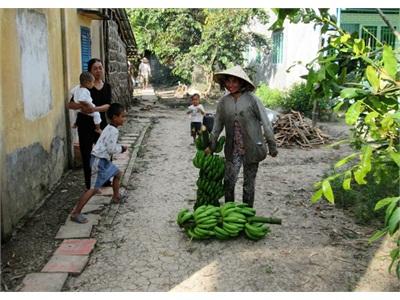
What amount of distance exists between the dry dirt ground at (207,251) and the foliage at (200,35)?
38.2ft

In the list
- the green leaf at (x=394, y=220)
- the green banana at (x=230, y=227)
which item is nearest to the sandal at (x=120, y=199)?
the green banana at (x=230, y=227)

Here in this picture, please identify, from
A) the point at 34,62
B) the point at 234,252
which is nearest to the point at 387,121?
the point at 234,252

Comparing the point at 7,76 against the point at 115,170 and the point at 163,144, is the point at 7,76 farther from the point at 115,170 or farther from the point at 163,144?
the point at 163,144

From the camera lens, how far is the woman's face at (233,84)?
4794 mm

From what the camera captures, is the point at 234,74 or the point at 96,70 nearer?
the point at 234,74

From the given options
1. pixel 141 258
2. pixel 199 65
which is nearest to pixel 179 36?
pixel 199 65

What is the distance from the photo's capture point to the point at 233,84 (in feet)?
15.8

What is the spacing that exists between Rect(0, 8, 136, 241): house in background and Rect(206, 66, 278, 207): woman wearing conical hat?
2054mm

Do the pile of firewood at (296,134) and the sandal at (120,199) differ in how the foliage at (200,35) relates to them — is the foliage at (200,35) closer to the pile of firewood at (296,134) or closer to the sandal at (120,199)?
the pile of firewood at (296,134)

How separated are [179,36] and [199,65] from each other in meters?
1.42

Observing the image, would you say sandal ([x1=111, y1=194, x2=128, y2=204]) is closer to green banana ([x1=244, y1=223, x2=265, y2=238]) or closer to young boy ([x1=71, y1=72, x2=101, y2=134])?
young boy ([x1=71, y1=72, x2=101, y2=134])

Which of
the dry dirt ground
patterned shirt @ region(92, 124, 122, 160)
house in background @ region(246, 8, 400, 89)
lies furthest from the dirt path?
house in background @ region(246, 8, 400, 89)

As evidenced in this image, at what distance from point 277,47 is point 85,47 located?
10415mm

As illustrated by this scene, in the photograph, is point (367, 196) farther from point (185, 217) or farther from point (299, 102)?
point (299, 102)
